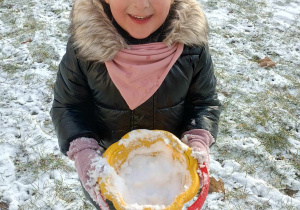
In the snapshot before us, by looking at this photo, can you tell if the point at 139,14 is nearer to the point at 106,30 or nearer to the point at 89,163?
the point at 106,30

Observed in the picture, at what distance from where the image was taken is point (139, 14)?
1.11m

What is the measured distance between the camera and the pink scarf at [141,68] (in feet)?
4.07

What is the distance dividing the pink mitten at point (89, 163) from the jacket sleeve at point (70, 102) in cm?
6

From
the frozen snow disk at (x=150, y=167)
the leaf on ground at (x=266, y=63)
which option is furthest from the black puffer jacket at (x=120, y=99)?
the leaf on ground at (x=266, y=63)

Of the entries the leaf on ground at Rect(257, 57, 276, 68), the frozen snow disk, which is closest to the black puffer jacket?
the frozen snow disk

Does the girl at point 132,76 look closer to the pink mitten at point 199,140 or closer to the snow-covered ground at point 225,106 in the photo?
the pink mitten at point 199,140

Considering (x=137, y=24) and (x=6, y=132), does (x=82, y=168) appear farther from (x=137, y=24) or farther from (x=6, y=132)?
(x=6, y=132)

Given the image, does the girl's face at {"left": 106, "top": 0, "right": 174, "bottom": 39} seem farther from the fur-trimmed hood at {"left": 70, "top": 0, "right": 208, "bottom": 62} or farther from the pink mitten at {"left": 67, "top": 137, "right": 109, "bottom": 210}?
the pink mitten at {"left": 67, "top": 137, "right": 109, "bottom": 210}

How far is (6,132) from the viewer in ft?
7.55

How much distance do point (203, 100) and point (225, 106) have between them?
49.0 inches

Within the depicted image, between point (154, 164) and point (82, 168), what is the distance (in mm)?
293

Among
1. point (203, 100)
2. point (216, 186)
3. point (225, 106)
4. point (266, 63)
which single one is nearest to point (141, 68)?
point (203, 100)

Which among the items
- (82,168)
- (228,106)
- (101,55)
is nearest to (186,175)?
(82,168)

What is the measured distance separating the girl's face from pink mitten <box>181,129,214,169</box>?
0.46 meters
